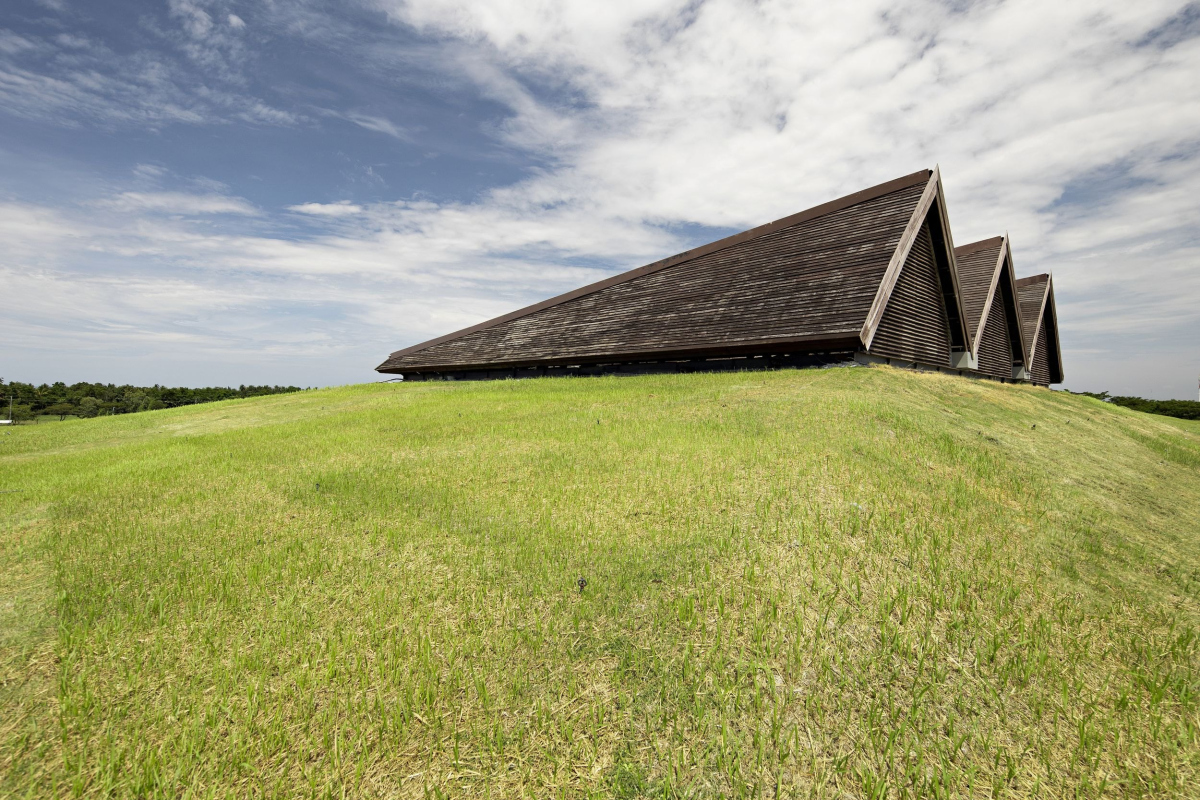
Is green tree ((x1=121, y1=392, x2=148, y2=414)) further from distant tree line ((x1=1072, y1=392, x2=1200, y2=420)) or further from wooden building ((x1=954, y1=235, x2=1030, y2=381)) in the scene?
distant tree line ((x1=1072, y1=392, x2=1200, y2=420))

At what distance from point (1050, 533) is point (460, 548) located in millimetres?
8269

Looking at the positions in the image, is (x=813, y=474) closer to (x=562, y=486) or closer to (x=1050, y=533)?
(x=1050, y=533)

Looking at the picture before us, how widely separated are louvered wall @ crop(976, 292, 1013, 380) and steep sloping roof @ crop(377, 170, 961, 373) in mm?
10283

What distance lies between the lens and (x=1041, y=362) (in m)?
38.4

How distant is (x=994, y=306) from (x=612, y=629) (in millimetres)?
34360

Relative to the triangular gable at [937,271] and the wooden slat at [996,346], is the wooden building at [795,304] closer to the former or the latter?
the triangular gable at [937,271]

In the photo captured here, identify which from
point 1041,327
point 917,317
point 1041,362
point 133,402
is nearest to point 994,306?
point 1041,327

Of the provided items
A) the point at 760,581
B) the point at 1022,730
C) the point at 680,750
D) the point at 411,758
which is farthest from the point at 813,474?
the point at 411,758

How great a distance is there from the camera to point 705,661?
4398mm

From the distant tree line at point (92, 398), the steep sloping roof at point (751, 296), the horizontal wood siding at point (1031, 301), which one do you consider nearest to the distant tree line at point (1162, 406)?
the horizontal wood siding at point (1031, 301)

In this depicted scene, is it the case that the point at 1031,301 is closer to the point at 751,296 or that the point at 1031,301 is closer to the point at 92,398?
the point at 751,296

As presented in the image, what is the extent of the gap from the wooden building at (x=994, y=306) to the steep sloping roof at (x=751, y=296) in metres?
7.95

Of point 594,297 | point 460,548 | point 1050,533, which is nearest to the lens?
point 460,548

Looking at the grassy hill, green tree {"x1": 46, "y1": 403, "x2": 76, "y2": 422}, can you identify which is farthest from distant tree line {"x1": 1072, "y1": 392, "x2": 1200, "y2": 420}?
green tree {"x1": 46, "y1": 403, "x2": 76, "y2": 422}
